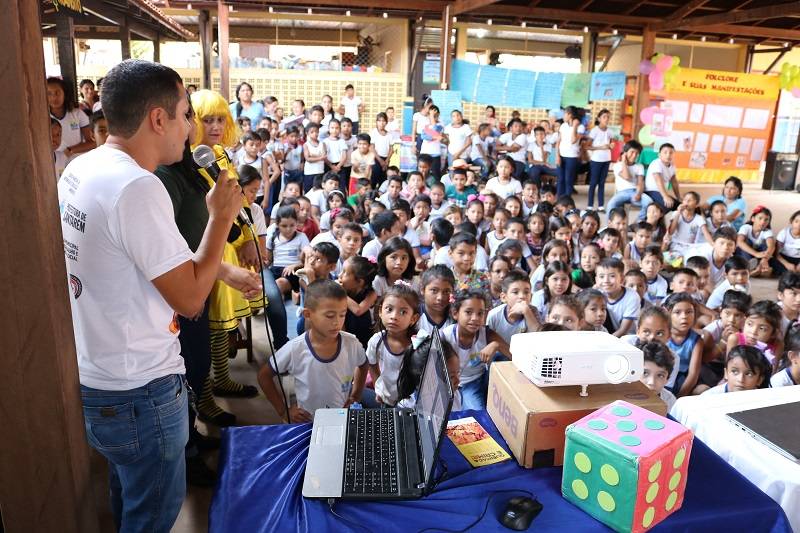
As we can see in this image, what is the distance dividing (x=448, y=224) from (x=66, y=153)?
9.88 feet

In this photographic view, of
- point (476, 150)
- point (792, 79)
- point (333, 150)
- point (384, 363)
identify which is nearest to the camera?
point (384, 363)

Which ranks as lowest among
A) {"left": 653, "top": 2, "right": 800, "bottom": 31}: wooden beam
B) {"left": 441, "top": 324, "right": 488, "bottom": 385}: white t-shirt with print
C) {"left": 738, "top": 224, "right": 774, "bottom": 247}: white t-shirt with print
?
{"left": 441, "top": 324, "right": 488, "bottom": 385}: white t-shirt with print

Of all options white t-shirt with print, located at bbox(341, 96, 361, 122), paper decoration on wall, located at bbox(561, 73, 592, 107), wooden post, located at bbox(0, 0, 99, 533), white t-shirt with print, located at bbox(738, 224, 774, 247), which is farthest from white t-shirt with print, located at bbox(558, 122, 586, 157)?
wooden post, located at bbox(0, 0, 99, 533)

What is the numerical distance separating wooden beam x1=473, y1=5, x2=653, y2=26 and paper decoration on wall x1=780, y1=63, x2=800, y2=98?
3916 millimetres

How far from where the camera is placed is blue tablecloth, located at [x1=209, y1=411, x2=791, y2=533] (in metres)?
1.24

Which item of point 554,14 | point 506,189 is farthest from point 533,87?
point 506,189

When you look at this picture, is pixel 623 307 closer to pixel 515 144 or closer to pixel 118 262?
pixel 118 262

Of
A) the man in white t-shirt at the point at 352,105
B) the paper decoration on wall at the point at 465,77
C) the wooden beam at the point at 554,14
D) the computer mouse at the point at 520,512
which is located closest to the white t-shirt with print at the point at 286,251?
the computer mouse at the point at 520,512

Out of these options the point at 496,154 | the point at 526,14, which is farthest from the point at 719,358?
the point at 526,14

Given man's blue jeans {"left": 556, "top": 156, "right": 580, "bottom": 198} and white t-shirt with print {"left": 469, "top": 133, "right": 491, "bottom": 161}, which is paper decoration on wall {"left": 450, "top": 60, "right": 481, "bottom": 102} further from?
man's blue jeans {"left": 556, "top": 156, "right": 580, "bottom": 198}

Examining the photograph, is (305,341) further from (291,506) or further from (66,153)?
(66,153)

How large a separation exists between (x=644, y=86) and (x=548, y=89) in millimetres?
1600

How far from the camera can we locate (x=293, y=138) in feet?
24.4

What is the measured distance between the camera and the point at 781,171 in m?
11.5
